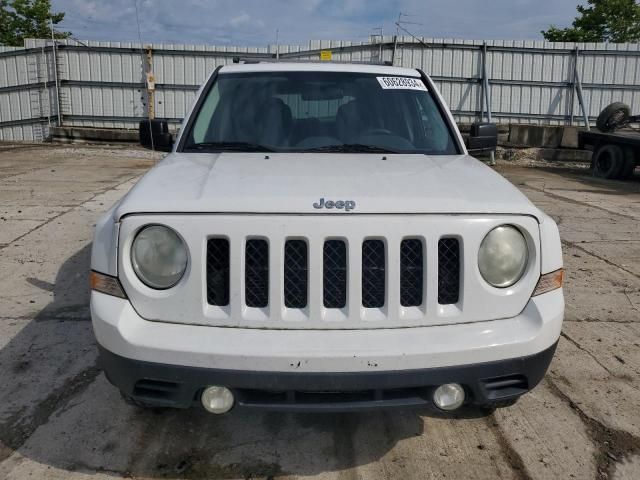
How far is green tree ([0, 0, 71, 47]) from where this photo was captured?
93.2 ft

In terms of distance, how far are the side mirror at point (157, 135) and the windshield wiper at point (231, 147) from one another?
61 cm

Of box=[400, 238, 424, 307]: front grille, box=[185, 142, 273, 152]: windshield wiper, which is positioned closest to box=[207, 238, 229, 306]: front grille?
box=[400, 238, 424, 307]: front grille

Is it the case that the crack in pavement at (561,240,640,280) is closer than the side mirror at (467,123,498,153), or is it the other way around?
the side mirror at (467,123,498,153)

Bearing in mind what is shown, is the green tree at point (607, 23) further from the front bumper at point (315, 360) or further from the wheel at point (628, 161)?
the front bumper at point (315, 360)

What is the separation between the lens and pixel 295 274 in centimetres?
227

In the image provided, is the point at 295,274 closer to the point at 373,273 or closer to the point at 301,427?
the point at 373,273

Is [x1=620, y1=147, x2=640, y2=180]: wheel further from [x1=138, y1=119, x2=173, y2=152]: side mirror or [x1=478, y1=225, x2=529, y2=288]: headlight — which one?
[x1=478, y1=225, x2=529, y2=288]: headlight

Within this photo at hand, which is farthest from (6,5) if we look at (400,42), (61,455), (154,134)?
(61,455)

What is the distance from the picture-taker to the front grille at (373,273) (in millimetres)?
2266

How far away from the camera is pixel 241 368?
7.00ft

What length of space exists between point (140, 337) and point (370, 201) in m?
1.01

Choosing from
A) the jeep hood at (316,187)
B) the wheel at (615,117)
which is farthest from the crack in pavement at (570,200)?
the jeep hood at (316,187)

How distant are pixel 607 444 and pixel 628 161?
36.1 ft

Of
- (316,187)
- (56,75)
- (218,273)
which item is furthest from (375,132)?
(56,75)
